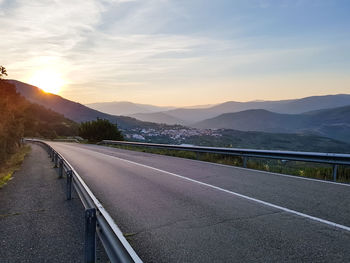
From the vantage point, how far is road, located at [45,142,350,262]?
4223 mm

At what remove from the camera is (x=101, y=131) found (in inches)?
2025

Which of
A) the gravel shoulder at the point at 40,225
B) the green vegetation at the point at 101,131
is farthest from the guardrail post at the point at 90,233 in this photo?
the green vegetation at the point at 101,131

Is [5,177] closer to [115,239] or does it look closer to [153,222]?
[153,222]

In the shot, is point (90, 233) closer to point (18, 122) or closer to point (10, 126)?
point (10, 126)

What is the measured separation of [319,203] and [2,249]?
6.28m

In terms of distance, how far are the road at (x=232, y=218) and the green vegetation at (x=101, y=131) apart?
41.2 metres

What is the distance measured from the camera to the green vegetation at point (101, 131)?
50625mm

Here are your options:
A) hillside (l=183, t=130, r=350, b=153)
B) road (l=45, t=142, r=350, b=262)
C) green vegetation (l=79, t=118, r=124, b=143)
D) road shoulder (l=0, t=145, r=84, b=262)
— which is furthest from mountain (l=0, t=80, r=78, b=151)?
hillside (l=183, t=130, r=350, b=153)

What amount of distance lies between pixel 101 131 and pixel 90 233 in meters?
48.9

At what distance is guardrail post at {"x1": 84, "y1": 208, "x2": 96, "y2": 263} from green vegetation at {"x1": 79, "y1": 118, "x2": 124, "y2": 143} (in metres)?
46.9

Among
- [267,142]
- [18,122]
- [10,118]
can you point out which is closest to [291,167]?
[10,118]

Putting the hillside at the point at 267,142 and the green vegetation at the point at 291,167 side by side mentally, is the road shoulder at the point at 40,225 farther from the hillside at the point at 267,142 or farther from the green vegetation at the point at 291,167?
the hillside at the point at 267,142

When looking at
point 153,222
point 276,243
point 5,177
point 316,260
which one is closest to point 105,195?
point 153,222

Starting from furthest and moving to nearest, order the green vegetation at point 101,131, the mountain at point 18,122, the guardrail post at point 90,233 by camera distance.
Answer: the green vegetation at point 101,131 → the mountain at point 18,122 → the guardrail post at point 90,233
